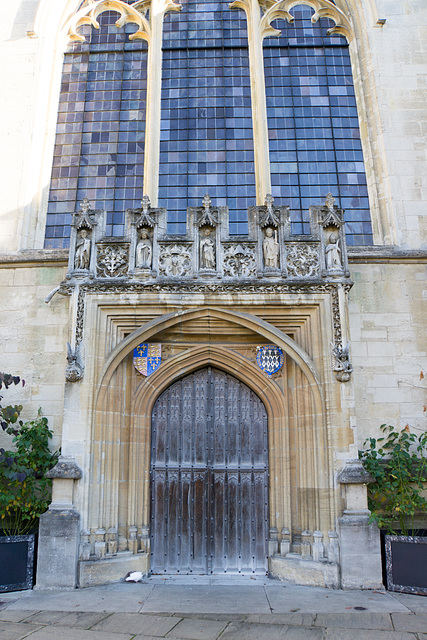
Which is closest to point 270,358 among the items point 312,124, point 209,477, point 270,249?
point 270,249

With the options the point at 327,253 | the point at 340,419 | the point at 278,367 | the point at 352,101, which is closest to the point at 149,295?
the point at 278,367

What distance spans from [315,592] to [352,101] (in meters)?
9.35

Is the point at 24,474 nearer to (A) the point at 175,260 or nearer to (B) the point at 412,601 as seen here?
(A) the point at 175,260

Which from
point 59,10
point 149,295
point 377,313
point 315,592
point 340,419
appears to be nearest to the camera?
point 315,592

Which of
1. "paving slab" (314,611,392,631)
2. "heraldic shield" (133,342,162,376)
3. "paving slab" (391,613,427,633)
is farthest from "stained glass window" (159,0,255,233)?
"paving slab" (391,613,427,633)

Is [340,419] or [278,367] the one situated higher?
[278,367]

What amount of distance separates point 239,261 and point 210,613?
4939 mm

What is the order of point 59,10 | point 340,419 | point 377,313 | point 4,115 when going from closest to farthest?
point 340,419 < point 377,313 < point 4,115 < point 59,10

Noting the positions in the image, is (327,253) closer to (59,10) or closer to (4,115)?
(4,115)

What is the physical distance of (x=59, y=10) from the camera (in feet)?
37.9

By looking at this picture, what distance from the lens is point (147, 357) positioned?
27.9 feet

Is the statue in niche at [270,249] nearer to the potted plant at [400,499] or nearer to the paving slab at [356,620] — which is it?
the potted plant at [400,499]

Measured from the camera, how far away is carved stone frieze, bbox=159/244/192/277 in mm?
8250

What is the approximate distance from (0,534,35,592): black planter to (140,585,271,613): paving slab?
5.75 ft
